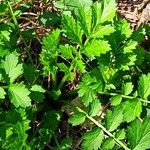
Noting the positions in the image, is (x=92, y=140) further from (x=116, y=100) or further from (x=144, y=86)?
(x=144, y=86)

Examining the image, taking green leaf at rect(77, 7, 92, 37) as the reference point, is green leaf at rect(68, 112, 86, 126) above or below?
below

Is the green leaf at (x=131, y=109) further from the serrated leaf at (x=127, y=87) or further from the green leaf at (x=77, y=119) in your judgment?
the green leaf at (x=77, y=119)

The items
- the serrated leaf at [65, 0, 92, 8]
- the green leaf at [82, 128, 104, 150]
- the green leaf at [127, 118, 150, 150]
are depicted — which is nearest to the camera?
the green leaf at [127, 118, 150, 150]

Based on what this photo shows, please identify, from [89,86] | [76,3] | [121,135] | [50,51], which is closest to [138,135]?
[121,135]

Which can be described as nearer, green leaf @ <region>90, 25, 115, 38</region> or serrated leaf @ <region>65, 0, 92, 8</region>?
green leaf @ <region>90, 25, 115, 38</region>

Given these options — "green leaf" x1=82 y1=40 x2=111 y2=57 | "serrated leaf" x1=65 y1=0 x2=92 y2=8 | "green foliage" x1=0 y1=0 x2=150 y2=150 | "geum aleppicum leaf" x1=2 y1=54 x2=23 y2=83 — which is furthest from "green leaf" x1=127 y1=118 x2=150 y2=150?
"serrated leaf" x1=65 y1=0 x2=92 y2=8

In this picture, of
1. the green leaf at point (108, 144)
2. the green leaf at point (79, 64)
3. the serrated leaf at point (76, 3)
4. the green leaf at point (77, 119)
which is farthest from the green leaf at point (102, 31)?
the serrated leaf at point (76, 3)

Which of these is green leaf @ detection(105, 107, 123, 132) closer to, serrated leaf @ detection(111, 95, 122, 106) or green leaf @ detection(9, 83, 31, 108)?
serrated leaf @ detection(111, 95, 122, 106)

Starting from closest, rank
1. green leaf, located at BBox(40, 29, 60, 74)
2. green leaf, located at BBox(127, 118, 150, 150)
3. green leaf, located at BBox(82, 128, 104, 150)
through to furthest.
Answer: green leaf, located at BBox(127, 118, 150, 150)
green leaf, located at BBox(82, 128, 104, 150)
green leaf, located at BBox(40, 29, 60, 74)
